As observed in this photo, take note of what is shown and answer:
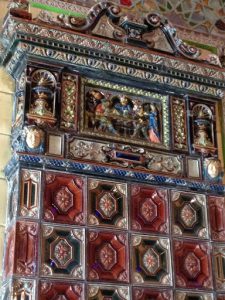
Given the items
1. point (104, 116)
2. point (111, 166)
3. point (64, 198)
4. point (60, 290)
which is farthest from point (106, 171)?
point (60, 290)

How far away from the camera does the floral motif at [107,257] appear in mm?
4934

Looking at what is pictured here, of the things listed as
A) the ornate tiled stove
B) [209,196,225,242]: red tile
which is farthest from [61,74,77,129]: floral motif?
[209,196,225,242]: red tile

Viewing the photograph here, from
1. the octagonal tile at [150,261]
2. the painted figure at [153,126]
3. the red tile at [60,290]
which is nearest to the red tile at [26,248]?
the red tile at [60,290]

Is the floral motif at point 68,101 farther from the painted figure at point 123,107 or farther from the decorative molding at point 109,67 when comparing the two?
the painted figure at point 123,107

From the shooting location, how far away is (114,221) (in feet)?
16.8

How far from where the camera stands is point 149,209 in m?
5.29

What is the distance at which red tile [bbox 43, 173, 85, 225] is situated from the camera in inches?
193

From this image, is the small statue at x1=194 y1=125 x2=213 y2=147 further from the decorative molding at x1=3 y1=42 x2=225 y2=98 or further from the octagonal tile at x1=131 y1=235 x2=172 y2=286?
the octagonal tile at x1=131 y1=235 x2=172 y2=286

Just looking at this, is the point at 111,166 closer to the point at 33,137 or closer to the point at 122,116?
the point at 122,116

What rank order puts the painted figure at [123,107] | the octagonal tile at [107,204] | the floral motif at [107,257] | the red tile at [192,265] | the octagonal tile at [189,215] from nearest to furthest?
the floral motif at [107,257], the octagonal tile at [107,204], the red tile at [192,265], the octagonal tile at [189,215], the painted figure at [123,107]

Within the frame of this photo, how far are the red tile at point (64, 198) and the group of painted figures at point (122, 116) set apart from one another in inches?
22.8

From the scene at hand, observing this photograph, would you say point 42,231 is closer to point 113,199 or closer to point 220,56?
point 113,199

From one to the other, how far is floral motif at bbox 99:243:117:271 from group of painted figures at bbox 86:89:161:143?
1.03 metres

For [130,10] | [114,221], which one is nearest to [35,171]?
[114,221]
